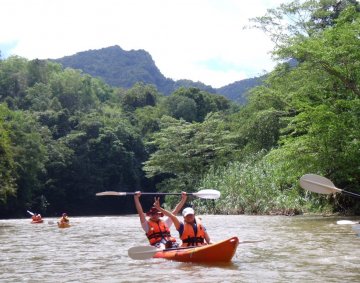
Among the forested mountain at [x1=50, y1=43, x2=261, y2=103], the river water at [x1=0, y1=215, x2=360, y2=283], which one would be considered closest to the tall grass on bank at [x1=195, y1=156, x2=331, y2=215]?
the river water at [x1=0, y1=215, x2=360, y2=283]

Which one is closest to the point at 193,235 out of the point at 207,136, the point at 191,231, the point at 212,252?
the point at 191,231

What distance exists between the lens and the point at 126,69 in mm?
161625

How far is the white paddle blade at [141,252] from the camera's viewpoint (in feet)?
29.5

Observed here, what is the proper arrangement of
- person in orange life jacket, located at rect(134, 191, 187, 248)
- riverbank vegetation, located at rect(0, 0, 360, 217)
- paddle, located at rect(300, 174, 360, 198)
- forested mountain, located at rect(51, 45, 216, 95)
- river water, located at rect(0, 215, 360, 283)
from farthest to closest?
forested mountain, located at rect(51, 45, 216, 95) → riverbank vegetation, located at rect(0, 0, 360, 217) → person in orange life jacket, located at rect(134, 191, 187, 248) → paddle, located at rect(300, 174, 360, 198) → river water, located at rect(0, 215, 360, 283)

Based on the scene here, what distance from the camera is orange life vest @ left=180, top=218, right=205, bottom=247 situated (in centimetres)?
914

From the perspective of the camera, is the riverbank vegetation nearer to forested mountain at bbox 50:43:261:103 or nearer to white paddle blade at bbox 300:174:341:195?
white paddle blade at bbox 300:174:341:195

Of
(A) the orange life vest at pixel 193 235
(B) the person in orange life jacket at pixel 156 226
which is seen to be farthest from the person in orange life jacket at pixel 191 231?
(B) the person in orange life jacket at pixel 156 226

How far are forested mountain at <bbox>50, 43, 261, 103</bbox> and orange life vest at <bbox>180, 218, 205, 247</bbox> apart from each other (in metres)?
144

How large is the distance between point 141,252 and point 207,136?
1113 inches

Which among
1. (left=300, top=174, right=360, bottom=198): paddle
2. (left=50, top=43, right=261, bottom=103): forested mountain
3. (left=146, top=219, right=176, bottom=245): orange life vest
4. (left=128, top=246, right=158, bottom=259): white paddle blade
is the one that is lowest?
(left=128, top=246, right=158, bottom=259): white paddle blade

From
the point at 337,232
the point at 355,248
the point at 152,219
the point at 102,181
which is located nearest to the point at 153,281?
the point at 152,219

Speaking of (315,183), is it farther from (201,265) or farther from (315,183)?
(201,265)

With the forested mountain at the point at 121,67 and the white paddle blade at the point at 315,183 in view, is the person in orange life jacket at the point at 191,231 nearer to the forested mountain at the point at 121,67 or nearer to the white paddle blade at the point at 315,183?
the white paddle blade at the point at 315,183

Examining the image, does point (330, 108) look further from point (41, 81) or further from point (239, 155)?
point (41, 81)
